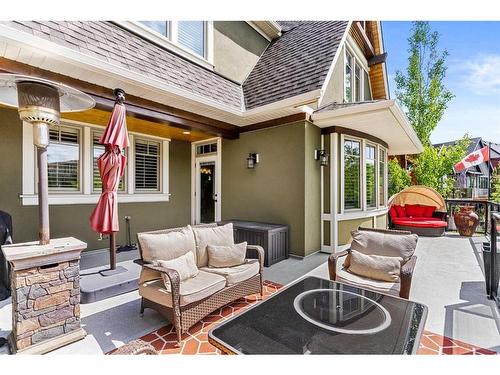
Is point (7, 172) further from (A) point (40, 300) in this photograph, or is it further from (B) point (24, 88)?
(A) point (40, 300)

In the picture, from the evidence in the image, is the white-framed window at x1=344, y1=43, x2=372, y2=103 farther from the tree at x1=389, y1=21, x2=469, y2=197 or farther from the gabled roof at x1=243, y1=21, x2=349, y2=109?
the tree at x1=389, y1=21, x2=469, y2=197

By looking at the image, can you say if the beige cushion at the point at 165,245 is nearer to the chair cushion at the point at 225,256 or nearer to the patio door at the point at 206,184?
the chair cushion at the point at 225,256

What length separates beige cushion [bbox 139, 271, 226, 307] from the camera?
2689 mm

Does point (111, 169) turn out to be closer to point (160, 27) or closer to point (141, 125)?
point (141, 125)

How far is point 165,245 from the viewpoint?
3.15 metres

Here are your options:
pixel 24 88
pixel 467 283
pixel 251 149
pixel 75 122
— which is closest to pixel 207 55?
pixel 251 149

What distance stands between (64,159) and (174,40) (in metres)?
3.46

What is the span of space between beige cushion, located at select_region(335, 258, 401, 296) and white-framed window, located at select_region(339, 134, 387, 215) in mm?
2884

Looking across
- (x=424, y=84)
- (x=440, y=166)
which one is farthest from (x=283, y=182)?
(x=424, y=84)

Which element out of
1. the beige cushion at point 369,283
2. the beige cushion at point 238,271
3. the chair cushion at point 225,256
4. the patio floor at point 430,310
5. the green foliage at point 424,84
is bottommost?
the patio floor at point 430,310

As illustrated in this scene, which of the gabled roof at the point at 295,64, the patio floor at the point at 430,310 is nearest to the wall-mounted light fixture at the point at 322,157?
the gabled roof at the point at 295,64

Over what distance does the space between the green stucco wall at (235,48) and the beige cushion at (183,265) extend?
15.6ft

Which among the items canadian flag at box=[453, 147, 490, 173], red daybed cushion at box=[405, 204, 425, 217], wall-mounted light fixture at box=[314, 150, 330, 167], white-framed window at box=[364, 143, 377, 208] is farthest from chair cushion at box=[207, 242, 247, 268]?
canadian flag at box=[453, 147, 490, 173]

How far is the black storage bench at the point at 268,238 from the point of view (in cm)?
505
